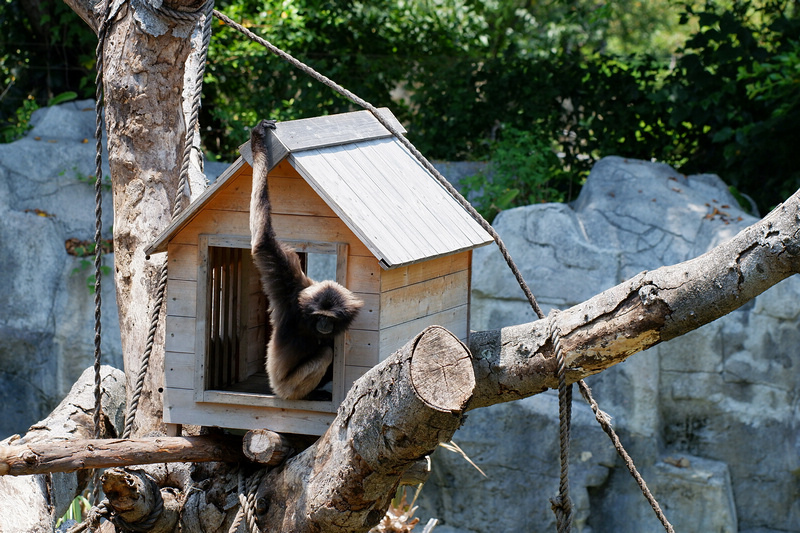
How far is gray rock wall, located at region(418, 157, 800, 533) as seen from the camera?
7.18 meters

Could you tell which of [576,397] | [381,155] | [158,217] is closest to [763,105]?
[576,397]

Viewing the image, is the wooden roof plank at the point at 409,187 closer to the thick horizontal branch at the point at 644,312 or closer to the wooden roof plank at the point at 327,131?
the wooden roof plank at the point at 327,131

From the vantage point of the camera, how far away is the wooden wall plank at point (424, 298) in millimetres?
3125

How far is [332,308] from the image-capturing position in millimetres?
2967

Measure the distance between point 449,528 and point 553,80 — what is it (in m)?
5.28

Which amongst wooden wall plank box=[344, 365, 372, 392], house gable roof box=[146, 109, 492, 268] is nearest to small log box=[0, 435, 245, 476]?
wooden wall plank box=[344, 365, 372, 392]

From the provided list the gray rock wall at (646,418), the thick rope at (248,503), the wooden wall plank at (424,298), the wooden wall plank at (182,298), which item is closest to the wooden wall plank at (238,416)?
the thick rope at (248,503)

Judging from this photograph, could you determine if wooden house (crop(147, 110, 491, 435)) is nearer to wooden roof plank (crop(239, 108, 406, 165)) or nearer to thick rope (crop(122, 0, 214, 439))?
wooden roof plank (crop(239, 108, 406, 165))

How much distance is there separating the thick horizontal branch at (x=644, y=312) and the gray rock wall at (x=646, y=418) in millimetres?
4189

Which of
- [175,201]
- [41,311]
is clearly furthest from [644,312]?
[41,311]

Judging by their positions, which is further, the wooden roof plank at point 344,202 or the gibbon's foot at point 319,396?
the gibbon's foot at point 319,396

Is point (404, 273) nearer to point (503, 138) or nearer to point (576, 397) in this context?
point (576, 397)

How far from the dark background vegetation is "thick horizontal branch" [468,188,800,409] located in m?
5.00

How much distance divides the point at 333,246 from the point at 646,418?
5115 mm
